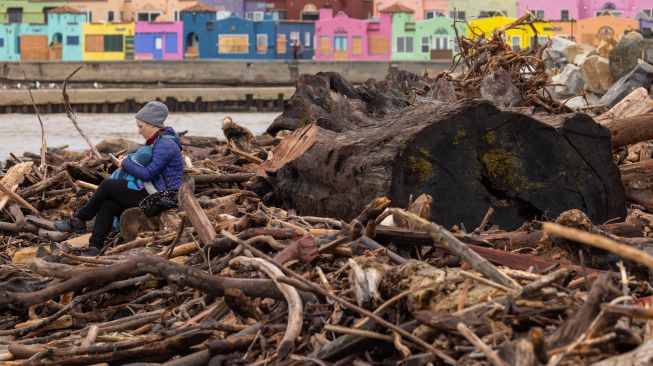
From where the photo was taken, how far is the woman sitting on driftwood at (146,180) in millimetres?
8680

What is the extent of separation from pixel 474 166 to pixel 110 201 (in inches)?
102

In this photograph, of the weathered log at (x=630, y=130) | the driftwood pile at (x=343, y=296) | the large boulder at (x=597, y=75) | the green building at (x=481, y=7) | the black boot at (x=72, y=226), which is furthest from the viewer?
the green building at (x=481, y=7)

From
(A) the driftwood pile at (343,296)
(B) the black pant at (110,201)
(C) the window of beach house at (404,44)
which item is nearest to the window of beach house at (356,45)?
(C) the window of beach house at (404,44)

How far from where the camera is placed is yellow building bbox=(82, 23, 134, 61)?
270ft

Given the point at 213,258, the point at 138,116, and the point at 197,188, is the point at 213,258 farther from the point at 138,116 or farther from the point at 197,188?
the point at 197,188

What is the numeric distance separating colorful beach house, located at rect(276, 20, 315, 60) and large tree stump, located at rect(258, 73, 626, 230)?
75.1 meters

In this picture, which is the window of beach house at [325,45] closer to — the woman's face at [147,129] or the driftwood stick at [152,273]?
the woman's face at [147,129]

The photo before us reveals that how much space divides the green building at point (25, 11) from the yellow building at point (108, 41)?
4704mm

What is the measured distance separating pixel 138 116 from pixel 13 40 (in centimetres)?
7679

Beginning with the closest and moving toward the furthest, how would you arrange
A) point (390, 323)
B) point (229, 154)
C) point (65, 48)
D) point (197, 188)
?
1. point (390, 323)
2. point (197, 188)
3. point (229, 154)
4. point (65, 48)

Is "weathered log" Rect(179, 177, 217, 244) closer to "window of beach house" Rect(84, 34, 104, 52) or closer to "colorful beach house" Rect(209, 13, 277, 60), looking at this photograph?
"colorful beach house" Rect(209, 13, 277, 60)

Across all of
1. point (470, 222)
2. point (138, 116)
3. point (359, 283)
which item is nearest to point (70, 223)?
point (138, 116)

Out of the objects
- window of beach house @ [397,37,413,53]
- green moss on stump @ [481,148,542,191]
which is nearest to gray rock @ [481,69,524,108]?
green moss on stump @ [481,148,542,191]

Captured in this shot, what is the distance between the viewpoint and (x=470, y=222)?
7652 mm
